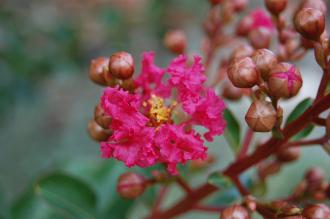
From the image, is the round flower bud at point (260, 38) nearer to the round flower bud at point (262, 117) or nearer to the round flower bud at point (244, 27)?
the round flower bud at point (244, 27)

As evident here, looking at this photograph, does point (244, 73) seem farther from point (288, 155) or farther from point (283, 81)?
point (288, 155)

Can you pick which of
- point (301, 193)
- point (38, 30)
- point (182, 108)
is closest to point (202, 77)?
point (182, 108)

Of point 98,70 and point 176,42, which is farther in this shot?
point 176,42

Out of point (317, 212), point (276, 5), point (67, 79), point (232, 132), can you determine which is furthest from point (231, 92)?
point (67, 79)

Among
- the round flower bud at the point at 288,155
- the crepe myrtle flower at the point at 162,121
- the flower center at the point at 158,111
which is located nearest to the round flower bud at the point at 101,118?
the crepe myrtle flower at the point at 162,121

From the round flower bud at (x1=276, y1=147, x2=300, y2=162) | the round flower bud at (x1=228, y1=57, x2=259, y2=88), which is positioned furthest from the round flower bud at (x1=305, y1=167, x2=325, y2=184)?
the round flower bud at (x1=228, y1=57, x2=259, y2=88)

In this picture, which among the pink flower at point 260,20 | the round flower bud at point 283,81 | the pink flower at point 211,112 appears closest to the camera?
the round flower bud at point 283,81

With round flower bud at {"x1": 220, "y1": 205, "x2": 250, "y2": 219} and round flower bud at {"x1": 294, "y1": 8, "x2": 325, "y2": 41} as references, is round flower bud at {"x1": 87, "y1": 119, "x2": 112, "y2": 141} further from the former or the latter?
round flower bud at {"x1": 294, "y1": 8, "x2": 325, "y2": 41}
